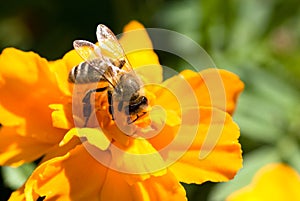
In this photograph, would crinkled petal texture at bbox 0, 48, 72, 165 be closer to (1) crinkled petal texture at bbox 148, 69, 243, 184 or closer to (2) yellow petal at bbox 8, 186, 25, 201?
(2) yellow petal at bbox 8, 186, 25, 201

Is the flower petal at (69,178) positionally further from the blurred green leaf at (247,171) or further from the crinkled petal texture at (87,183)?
the blurred green leaf at (247,171)

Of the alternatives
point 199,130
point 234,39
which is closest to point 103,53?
point 199,130

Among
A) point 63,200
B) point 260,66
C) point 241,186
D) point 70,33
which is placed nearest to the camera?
point 63,200

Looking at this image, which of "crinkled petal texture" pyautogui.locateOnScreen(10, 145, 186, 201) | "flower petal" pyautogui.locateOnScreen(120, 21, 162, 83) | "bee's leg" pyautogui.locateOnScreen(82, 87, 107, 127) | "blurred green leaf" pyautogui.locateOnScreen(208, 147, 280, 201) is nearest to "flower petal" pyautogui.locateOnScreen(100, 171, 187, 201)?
→ "crinkled petal texture" pyautogui.locateOnScreen(10, 145, 186, 201)

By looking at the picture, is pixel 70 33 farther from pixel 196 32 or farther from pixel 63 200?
pixel 63 200

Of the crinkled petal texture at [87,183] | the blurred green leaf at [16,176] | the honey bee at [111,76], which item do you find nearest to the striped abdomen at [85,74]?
the honey bee at [111,76]

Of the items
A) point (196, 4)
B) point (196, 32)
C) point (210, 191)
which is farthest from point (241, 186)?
point (196, 4)
